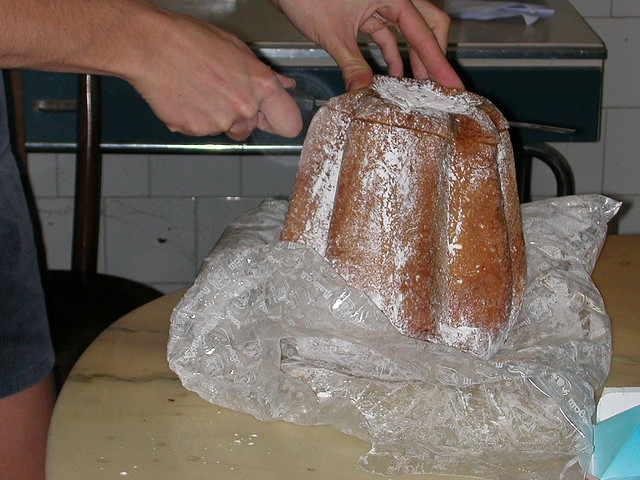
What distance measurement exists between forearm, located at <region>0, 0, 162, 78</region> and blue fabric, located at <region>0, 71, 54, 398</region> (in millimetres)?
249

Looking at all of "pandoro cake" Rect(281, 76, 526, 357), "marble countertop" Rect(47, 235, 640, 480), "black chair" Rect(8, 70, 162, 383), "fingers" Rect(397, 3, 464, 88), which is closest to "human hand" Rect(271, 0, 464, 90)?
"fingers" Rect(397, 3, 464, 88)

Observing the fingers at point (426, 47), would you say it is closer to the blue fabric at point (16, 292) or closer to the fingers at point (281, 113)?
the fingers at point (281, 113)

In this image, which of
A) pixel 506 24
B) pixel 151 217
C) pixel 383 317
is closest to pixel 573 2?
pixel 506 24

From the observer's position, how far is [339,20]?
926 millimetres

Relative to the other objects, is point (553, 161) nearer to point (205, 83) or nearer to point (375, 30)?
point (375, 30)

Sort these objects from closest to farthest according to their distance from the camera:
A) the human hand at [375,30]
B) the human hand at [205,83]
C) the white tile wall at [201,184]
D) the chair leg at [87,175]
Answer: the human hand at [205,83]
the human hand at [375,30]
the chair leg at [87,175]
the white tile wall at [201,184]

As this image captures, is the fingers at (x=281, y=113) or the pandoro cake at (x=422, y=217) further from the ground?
the fingers at (x=281, y=113)

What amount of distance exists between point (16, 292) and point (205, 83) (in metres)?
0.37

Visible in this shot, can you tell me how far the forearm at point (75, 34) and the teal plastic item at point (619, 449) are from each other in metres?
0.48

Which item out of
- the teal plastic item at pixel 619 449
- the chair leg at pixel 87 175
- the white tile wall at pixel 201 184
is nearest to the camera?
the teal plastic item at pixel 619 449

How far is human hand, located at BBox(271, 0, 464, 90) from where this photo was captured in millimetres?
896

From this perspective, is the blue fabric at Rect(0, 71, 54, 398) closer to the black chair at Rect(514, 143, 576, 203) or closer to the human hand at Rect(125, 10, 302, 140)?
the human hand at Rect(125, 10, 302, 140)

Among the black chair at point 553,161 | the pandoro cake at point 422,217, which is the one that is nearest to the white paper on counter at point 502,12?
A: the black chair at point 553,161

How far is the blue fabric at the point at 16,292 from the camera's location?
3.02ft
